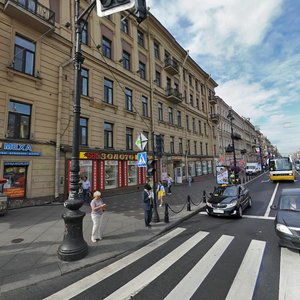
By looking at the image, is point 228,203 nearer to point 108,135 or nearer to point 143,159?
point 143,159

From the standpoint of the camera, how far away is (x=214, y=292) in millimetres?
3889

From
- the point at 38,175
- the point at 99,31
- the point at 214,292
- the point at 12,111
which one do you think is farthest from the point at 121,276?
the point at 99,31

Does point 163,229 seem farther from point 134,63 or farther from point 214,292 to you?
point 134,63

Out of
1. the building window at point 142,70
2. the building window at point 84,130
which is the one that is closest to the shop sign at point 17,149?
the building window at point 84,130

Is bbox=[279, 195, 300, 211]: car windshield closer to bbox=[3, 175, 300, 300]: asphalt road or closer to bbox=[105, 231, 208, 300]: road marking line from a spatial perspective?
bbox=[3, 175, 300, 300]: asphalt road

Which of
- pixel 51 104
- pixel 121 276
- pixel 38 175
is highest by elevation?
pixel 51 104

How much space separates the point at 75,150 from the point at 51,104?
378 inches

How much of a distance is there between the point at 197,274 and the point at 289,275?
184 cm

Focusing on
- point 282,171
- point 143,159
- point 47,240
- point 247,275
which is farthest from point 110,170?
point 282,171

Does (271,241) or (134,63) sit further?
(134,63)

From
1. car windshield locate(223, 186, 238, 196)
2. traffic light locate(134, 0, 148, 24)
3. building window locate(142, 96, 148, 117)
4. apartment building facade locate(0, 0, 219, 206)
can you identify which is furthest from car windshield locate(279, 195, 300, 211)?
building window locate(142, 96, 148, 117)

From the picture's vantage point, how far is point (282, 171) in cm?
2394

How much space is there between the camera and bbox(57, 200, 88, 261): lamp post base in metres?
5.30

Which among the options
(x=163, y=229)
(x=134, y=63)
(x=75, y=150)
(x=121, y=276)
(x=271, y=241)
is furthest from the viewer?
(x=134, y=63)
